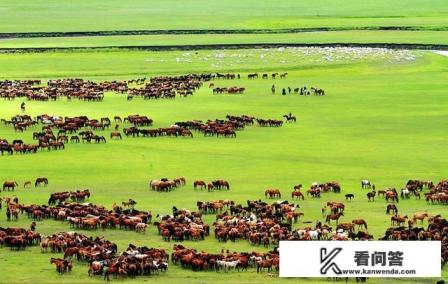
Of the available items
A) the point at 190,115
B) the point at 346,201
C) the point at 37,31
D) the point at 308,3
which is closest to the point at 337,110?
the point at 190,115

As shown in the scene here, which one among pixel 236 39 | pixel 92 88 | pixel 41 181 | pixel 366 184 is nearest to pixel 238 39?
pixel 236 39

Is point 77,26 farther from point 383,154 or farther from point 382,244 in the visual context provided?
point 382,244

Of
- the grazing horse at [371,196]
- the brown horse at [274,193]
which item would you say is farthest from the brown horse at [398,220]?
the brown horse at [274,193]

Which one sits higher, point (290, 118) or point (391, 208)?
point (290, 118)

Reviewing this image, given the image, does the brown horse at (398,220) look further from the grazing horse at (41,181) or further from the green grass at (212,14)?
the green grass at (212,14)

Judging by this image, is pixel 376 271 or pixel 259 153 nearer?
pixel 376 271

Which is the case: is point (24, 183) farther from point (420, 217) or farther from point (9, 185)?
point (420, 217)

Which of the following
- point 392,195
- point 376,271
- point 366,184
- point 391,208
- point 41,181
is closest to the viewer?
point 376,271

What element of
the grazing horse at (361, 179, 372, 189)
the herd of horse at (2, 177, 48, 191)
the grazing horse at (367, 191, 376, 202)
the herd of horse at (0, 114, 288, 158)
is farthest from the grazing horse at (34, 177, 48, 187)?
the grazing horse at (367, 191, 376, 202)
